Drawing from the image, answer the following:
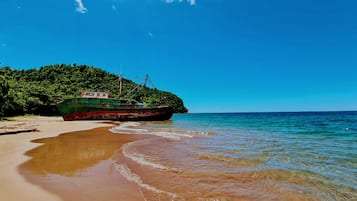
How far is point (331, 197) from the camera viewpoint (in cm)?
407

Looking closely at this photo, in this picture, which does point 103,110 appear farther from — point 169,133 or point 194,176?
point 194,176

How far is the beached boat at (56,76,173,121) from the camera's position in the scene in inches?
1271

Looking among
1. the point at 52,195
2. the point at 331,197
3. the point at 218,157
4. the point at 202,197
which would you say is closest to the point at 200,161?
the point at 218,157

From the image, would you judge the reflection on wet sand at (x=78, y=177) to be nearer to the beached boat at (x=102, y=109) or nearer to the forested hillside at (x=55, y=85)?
the beached boat at (x=102, y=109)

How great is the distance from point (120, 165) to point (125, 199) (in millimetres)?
2621

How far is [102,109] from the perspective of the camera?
32.8m

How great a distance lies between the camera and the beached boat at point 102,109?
106 feet

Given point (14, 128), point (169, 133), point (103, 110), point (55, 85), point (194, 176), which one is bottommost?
point (194, 176)

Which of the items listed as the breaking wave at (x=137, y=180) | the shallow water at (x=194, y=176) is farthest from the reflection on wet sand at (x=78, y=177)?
the breaking wave at (x=137, y=180)

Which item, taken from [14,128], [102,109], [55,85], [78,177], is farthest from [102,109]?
[55,85]

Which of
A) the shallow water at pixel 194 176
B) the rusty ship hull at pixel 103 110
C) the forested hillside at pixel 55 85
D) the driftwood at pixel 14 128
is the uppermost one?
the forested hillside at pixel 55 85

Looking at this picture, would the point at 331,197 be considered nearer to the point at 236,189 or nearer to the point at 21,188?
the point at 236,189

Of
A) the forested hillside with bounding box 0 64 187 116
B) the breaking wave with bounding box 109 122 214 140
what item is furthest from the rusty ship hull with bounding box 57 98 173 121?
the breaking wave with bounding box 109 122 214 140

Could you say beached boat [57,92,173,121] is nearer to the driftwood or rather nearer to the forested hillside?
the forested hillside
